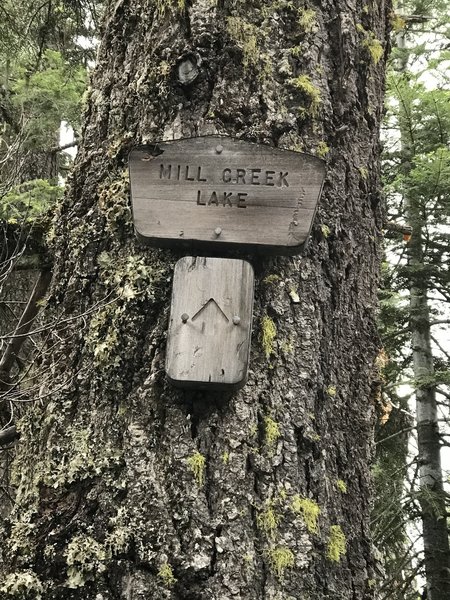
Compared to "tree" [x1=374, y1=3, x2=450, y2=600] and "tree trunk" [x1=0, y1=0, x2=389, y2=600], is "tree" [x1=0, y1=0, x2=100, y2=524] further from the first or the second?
"tree" [x1=374, y1=3, x2=450, y2=600]

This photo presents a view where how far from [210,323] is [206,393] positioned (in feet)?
0.58

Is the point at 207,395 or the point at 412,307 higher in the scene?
the point at 207,395

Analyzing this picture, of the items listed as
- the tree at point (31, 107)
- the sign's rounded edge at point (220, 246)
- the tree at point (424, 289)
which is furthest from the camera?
the tree at point (424, 289)

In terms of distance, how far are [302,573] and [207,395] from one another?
470 millimetres

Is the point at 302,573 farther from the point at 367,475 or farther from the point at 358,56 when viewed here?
the point at 358,56

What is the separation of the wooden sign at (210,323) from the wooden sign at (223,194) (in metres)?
0.10

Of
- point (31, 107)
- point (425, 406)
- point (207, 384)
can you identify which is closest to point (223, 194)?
point (207, 384)

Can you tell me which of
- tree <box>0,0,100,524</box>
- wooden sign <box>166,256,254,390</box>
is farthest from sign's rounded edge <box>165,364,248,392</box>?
tree <box>0,0,100,524</box>

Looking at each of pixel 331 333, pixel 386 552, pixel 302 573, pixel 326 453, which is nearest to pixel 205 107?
pixel 331 333

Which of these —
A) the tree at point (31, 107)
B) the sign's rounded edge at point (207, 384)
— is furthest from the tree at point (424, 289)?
the sign's rounded edge at point (207, 384)

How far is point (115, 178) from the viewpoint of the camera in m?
1.93

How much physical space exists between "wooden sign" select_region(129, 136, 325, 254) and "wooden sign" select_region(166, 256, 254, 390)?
10cm

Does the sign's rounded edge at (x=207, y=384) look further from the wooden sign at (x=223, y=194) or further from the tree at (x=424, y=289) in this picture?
the tree at (x=424, y=289)

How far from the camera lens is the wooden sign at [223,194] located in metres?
1.70
